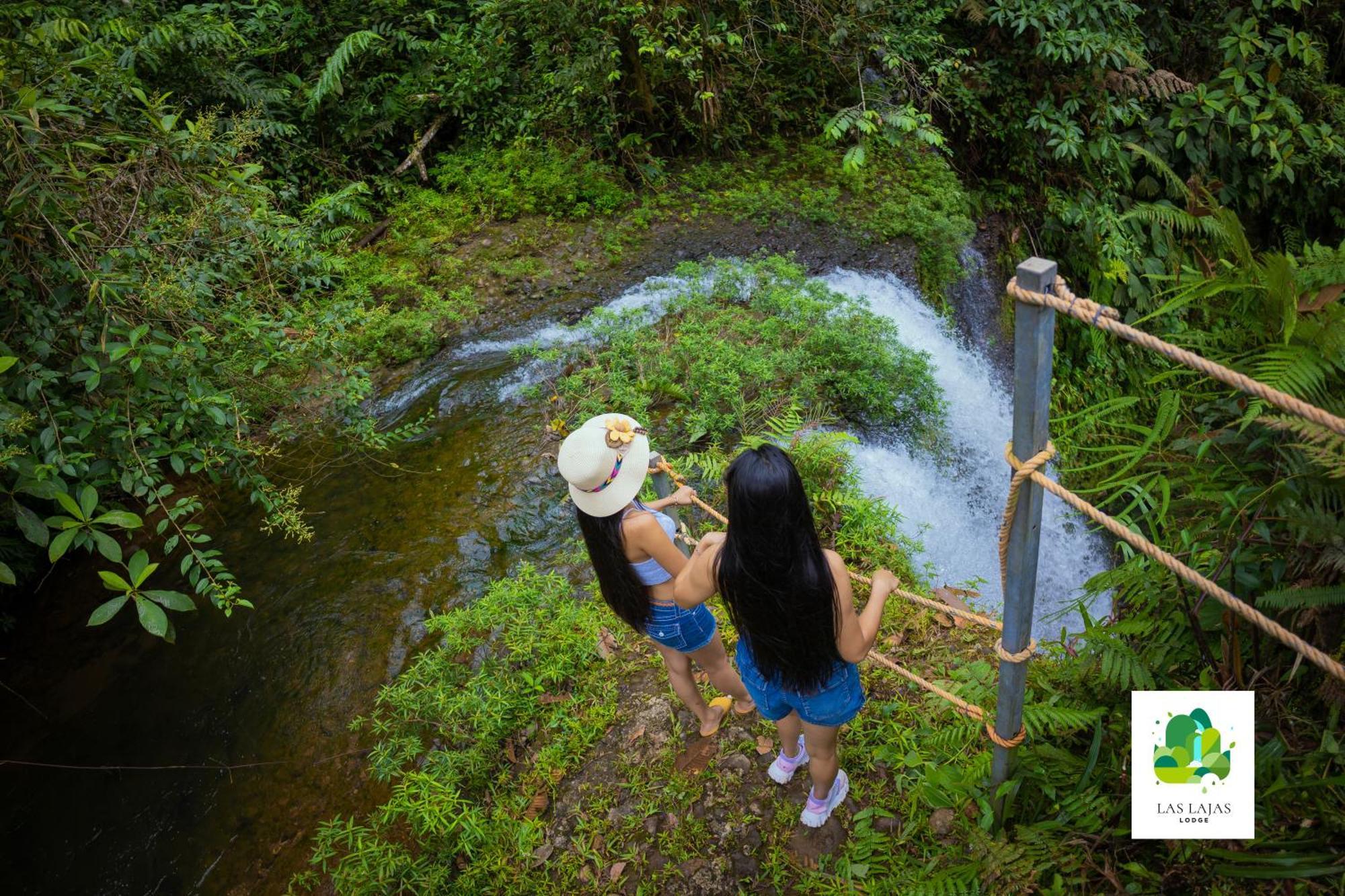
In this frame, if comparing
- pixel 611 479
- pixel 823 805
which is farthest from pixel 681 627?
pixel 823 805

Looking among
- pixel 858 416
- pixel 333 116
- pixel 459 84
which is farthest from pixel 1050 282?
pixel 333 116

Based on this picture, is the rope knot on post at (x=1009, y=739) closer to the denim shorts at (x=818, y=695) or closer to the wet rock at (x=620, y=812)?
the denim shorts at (x=818, y=695)

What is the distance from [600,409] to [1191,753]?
4.40 meters

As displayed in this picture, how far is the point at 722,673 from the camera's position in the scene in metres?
3.57

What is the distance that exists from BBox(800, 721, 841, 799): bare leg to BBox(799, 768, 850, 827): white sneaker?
3cm

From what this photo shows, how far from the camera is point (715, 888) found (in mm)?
3162

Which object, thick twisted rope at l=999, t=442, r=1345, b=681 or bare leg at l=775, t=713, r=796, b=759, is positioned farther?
bare leg at l=775, t=713, r=796, b=759

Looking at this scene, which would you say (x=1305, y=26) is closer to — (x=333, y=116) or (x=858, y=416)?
(x=858, y=416)

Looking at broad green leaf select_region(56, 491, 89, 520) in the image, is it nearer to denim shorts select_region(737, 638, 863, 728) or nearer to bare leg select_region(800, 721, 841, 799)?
denim shorts select_region(737, 638, 863, 728)

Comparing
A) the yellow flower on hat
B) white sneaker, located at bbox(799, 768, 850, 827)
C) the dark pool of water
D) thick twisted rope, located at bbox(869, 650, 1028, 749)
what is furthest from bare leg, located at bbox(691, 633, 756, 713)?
the dark pool of water

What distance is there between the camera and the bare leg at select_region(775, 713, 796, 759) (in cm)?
315

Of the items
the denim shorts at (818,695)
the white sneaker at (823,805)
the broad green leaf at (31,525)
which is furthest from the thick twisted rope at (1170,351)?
the broad green leaf at (31,525)

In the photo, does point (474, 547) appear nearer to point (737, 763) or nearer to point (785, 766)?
point (737, 763)

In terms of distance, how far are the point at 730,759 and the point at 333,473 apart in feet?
13.8
